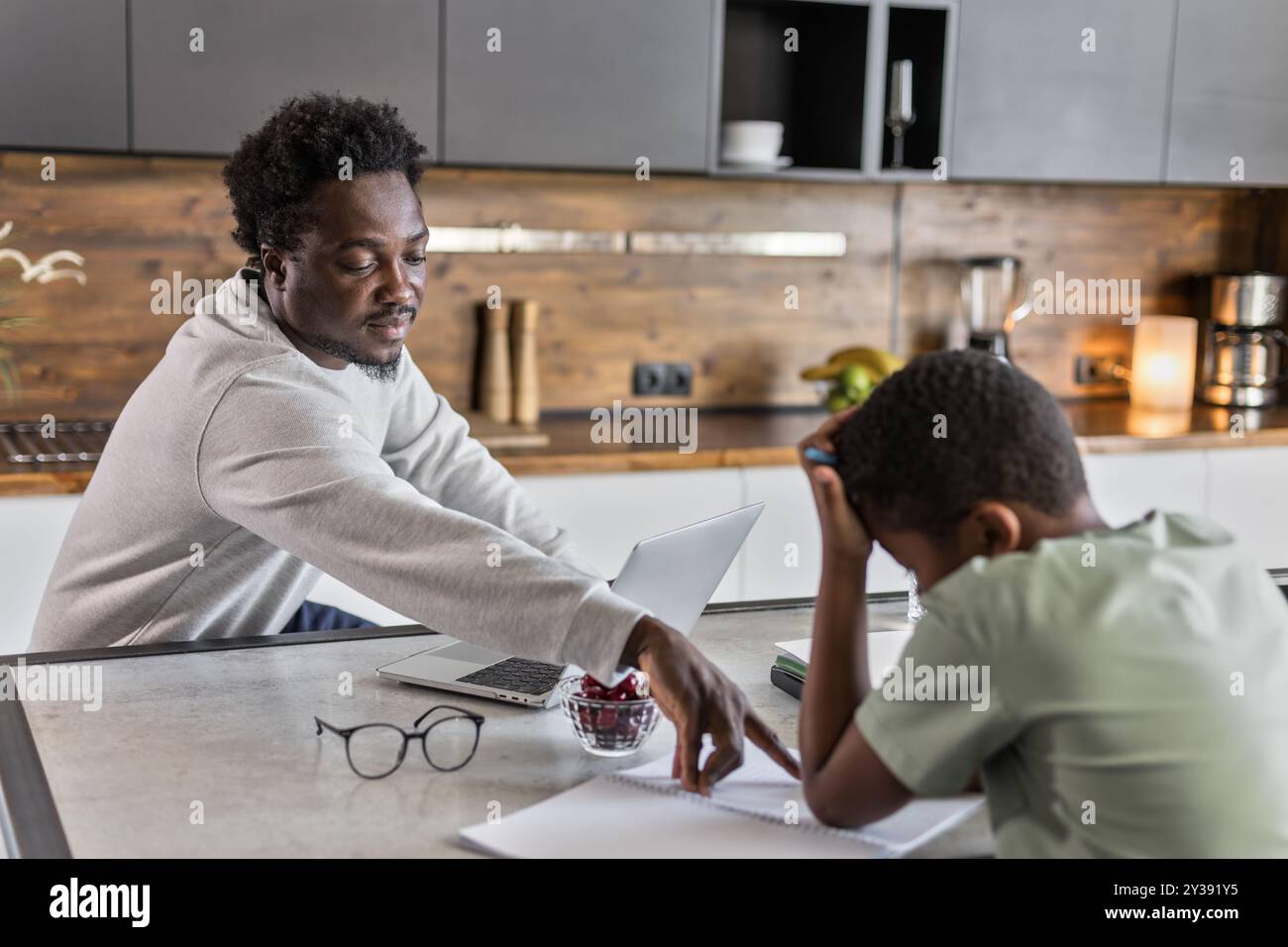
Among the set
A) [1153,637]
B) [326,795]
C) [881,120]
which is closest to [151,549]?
[326,795]

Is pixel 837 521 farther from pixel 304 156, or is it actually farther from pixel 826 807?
pixel 304 156

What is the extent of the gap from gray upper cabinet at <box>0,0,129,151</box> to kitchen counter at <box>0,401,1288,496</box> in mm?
648

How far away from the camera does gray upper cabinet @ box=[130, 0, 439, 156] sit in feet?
9.23

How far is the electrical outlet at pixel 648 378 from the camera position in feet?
11.8

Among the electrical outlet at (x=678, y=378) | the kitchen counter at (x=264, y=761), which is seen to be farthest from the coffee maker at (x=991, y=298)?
the kitchen counter at (x=264, y=761)

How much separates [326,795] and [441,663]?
1.24 feet

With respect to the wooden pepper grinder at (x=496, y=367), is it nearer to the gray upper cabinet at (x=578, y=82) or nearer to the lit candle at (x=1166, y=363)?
the gray upper cabinet at (x=578, y=82)

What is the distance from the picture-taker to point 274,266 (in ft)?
6.02

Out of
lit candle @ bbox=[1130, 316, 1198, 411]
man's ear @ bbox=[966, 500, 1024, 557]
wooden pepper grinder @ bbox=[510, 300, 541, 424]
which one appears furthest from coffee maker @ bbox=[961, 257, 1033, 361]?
man's ear @ bbox=[966, 500, 1024, 557]

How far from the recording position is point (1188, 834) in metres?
1.02

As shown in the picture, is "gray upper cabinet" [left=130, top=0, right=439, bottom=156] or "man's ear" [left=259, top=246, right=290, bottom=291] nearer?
"man's ear" [left=259, top=246, right=290, bottom=291]

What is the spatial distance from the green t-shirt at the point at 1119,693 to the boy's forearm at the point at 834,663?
108mm

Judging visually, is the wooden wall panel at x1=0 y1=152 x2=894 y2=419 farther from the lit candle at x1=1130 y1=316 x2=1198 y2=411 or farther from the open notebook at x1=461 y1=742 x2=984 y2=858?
the open notebook at x1=461 y1=742 x2=984 y2=858
